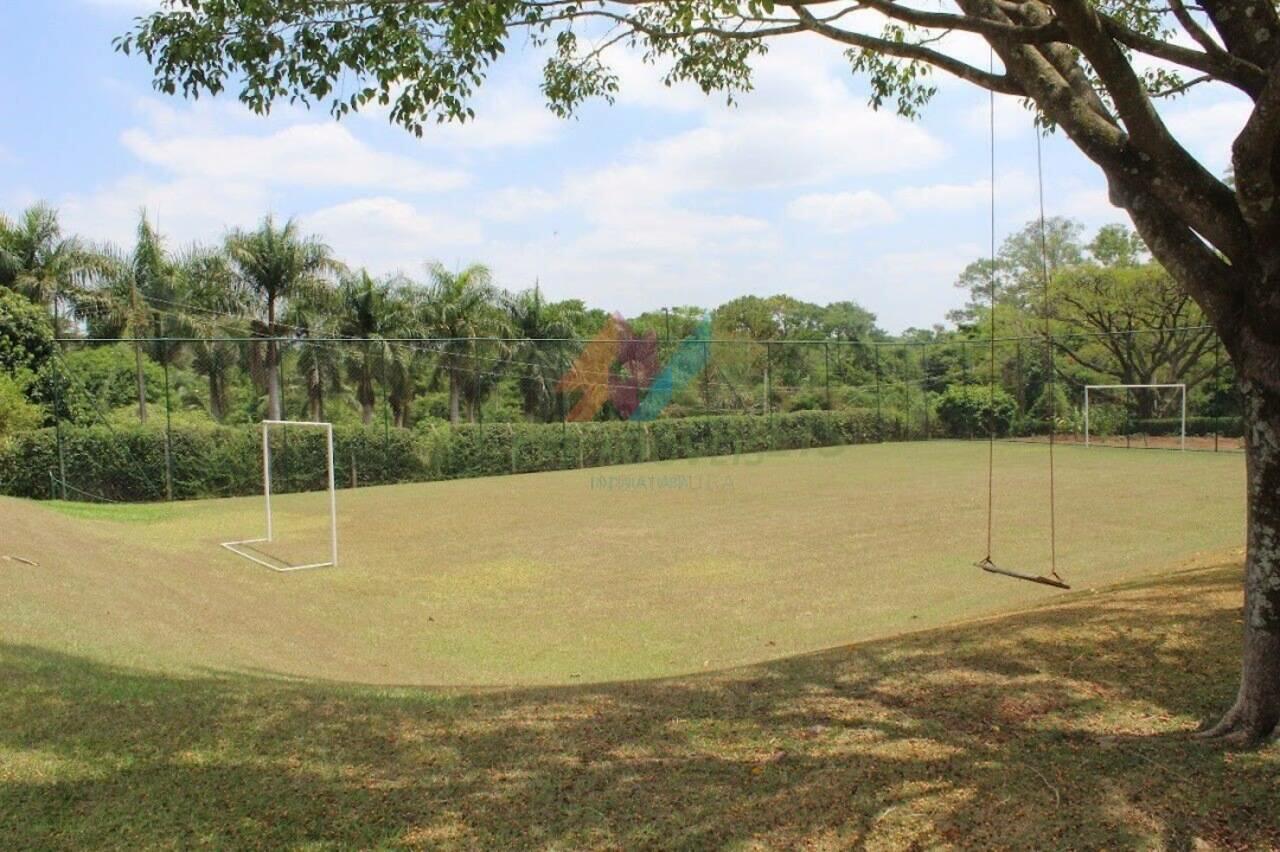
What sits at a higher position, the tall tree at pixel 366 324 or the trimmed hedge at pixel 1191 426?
the tall tree at pixel 366 324

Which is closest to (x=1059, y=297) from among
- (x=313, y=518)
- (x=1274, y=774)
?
(x=313, y=518)

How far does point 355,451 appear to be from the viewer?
21.4m

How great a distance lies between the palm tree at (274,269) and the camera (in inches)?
1071

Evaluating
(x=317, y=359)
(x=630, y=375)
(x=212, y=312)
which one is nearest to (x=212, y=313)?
(x=212, y=312)

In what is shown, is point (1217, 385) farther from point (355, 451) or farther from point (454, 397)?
point (355, 451)

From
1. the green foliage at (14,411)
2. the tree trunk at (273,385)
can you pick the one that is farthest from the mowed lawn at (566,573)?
the tree trunk at (273,385)

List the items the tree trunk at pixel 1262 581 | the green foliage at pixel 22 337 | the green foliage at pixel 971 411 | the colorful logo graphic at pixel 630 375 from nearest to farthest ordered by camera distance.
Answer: the tree trunk at pixel 1262 581 < the green foliage at pixel 22 337 < the colorful logo graphic at pixel 630 375 < the green foliage at pixel 971 411

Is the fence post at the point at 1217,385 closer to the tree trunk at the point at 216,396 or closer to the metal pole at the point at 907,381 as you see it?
the metal pole at the point at 907,381

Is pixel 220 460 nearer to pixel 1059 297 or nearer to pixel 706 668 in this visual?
pixel 706 668

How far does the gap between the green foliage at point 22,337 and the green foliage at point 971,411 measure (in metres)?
29.1

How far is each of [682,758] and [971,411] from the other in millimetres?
33281

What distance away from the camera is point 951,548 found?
10695 millimetres

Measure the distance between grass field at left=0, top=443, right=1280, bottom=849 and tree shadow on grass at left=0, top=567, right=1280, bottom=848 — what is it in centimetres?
1

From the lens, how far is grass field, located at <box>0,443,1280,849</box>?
9.05 ft
